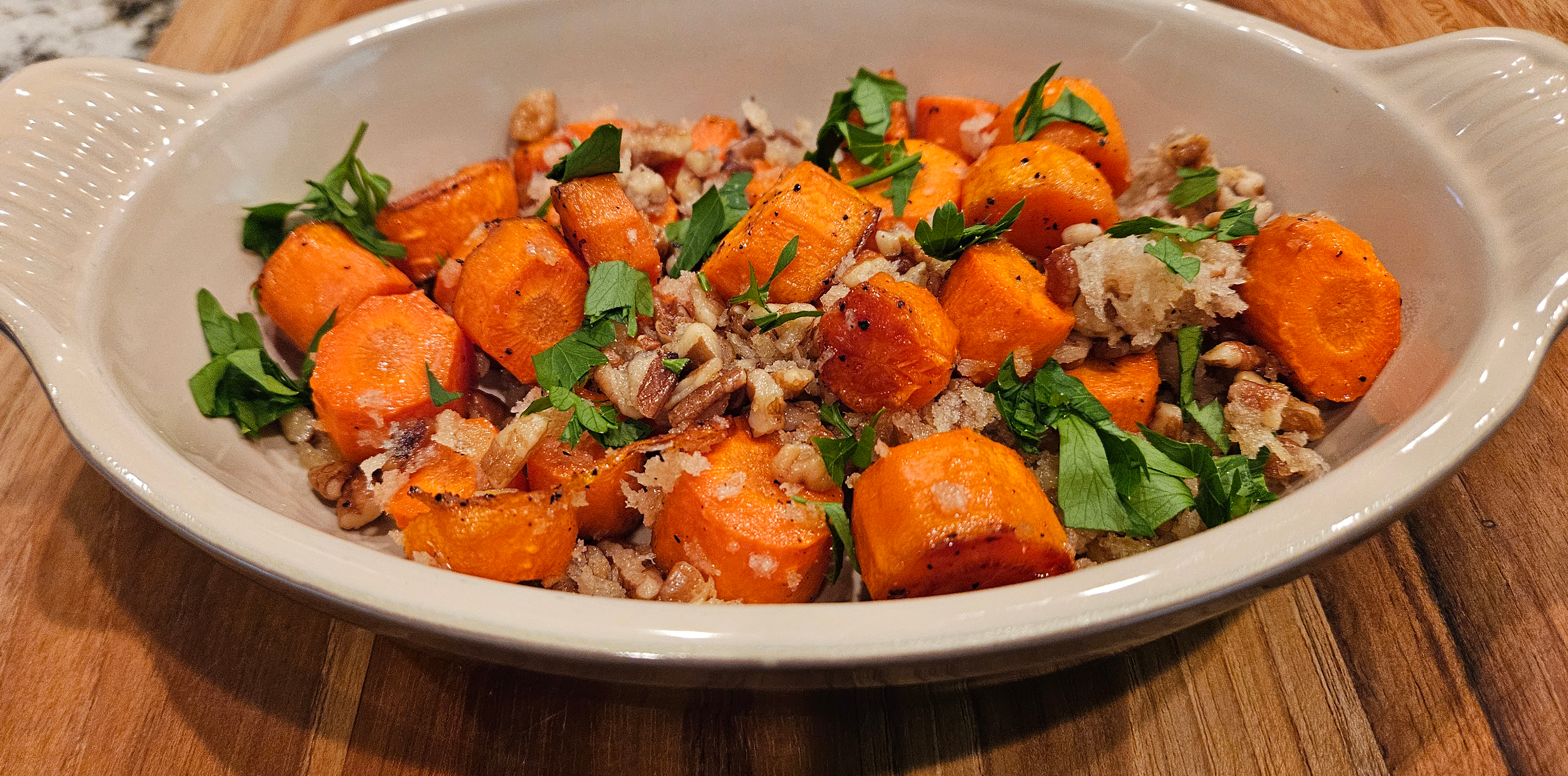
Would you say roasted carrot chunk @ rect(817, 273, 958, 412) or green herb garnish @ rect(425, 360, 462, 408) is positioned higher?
roasted carrot chunk @ rect(817, 273, 958, 412)

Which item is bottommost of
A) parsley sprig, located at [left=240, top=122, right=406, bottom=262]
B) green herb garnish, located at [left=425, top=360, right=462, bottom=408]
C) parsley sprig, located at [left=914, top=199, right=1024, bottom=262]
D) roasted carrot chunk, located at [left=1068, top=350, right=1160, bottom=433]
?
green herb garnish, located at [left=425, top=360, right=462, bottom=408]

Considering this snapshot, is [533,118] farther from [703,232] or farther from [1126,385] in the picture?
[1126,385]

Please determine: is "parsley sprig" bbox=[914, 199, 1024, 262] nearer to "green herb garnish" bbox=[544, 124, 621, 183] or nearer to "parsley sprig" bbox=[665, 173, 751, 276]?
"parsley sprig" bbox=[665, 173, 751, 276]

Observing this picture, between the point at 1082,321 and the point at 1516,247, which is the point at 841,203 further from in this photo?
the point at 1516,247

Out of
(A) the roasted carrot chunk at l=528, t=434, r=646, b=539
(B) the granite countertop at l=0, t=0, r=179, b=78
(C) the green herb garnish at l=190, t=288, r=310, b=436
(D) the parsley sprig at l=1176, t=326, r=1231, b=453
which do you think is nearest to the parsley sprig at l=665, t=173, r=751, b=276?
(A) the roasted carrot chunk at l=528, t=434, r=646, b=539

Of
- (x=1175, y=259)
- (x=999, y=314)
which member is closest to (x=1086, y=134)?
(x=1175, y=259)

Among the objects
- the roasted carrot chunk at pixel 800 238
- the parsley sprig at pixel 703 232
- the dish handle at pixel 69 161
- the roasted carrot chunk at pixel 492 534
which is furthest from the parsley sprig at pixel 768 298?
the dish handle at pixel 69 161
